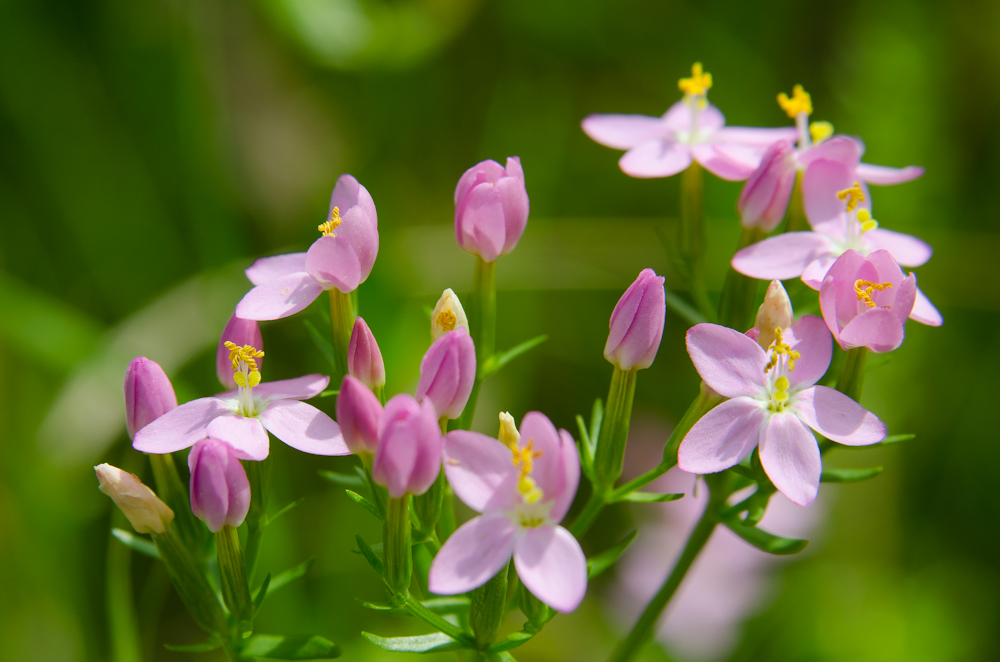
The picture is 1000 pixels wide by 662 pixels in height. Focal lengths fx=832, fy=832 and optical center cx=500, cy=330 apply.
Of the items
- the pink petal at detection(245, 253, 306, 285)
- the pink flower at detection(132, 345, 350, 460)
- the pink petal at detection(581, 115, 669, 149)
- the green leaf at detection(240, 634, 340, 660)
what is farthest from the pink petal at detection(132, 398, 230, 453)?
the pink petal at detection(581, 115, 669, 149)

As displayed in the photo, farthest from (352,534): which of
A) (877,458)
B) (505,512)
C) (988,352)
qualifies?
(988,352)

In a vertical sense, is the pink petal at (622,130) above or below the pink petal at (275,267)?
above

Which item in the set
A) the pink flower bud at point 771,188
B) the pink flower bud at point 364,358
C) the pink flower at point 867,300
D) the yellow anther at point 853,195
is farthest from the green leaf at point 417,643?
the yellow anther at point 853,195

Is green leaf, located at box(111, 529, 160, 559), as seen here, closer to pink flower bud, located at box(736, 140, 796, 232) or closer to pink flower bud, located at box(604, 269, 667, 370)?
pink flower bud, located at box(604, 269, 667, 370)

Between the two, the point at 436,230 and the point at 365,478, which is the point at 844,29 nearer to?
the point at 436,230

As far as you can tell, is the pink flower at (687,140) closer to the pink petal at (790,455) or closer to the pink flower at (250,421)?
the pink petal at (790,455)

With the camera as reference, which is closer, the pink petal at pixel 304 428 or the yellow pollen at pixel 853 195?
the pink petal at pixel 304 428
